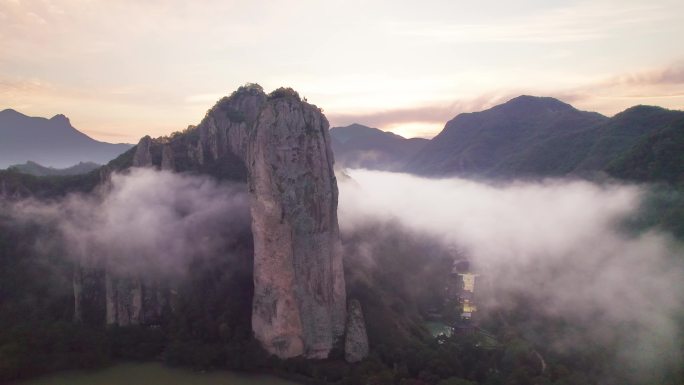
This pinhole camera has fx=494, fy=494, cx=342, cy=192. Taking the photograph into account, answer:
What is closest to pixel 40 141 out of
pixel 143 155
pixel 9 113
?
pixel 9 113

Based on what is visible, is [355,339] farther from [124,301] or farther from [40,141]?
[40,141]

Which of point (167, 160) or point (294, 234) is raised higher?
point (167, 160)

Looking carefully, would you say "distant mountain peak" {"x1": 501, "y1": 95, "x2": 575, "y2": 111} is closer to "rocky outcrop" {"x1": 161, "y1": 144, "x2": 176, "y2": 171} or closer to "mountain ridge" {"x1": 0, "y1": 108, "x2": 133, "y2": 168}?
"rocky outcrop" {"x1": 161, "y1": 144, "x2": 176, "y2": 171}

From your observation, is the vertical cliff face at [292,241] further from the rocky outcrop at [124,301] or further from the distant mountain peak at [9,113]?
the distant mountain peak at [9,113]

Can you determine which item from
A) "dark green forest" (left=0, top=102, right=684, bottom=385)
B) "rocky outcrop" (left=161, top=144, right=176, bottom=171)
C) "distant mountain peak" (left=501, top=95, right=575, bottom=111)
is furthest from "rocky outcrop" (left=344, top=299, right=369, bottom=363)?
"distant mountain peak" (left=501, top=95, right=575, bottom=111)

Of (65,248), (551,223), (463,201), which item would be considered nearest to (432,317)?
(551,223)

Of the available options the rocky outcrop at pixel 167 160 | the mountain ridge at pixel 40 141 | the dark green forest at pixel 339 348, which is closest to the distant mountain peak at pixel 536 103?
the dark green forest at pixel 339 348

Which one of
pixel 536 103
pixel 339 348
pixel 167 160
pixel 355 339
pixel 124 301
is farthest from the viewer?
pixel 536 103

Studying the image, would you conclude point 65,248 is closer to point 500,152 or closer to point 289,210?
point 289,210
